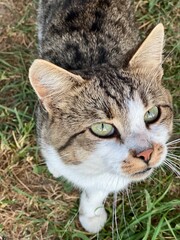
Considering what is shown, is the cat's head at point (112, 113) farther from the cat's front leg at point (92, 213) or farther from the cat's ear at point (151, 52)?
the cat's front leg at point (92, 213)

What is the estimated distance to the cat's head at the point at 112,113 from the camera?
1800mm

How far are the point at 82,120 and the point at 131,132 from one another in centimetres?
19

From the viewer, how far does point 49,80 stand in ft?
5.96

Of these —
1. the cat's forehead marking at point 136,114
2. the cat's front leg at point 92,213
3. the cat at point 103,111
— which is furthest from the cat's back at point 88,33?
the cat's front leg at point 92,213

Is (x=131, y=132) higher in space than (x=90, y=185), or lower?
higher

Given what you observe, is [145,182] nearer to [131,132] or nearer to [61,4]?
[131,132]

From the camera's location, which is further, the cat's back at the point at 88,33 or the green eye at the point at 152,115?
the cat's back at the point at 88,33

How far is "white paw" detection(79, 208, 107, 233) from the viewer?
2400mm

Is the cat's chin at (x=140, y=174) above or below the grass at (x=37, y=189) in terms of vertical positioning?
above

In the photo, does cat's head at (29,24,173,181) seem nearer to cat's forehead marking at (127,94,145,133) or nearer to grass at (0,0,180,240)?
cat's forehead marking at (127,94,145,133)

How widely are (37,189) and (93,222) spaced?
1.20ft

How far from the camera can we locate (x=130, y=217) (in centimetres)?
248

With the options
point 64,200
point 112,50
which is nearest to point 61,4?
point 112,50

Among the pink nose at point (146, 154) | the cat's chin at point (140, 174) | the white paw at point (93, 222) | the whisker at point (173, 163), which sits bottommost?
the white paw at point (93, 222)
